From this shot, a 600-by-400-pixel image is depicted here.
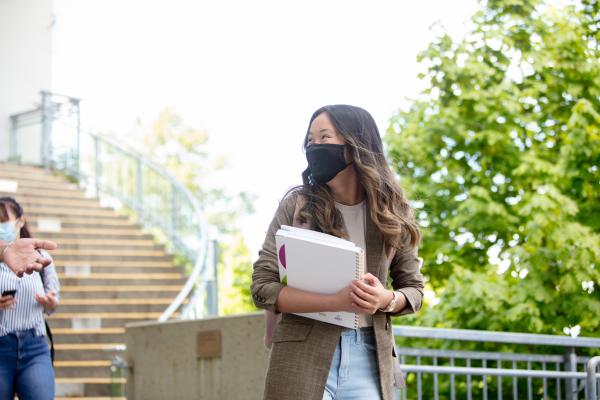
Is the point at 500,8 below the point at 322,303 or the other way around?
the other way around

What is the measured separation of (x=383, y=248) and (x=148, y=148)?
3760cm

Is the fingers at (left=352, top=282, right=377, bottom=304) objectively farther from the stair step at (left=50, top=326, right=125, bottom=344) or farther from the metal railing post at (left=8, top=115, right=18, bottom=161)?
the metal railing post at (left=8, top=115, right=18, bottom=161)

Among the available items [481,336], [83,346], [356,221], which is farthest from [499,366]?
[83,346]

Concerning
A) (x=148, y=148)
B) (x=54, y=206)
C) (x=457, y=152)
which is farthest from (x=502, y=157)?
(x=148, y=148)

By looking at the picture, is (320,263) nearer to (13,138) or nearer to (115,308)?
(115,308)

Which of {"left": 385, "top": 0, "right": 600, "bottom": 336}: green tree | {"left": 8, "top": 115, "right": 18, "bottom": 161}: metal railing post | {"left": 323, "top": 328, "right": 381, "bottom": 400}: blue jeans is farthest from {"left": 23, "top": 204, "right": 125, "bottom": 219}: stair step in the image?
{"left": 323, "top": 328, "right": 381, "bottom": 400}: blue jeans

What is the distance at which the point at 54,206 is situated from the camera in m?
15.1

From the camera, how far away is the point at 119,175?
16438 mm

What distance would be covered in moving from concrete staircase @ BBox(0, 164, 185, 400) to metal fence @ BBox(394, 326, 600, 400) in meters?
3.92

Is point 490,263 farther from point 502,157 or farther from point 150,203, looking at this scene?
point 150,203

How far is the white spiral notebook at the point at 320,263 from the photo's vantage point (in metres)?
2.60

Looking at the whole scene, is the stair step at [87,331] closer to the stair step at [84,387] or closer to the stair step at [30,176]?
the stair step at [84,387]

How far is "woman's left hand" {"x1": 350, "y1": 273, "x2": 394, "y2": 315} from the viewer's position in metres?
2.60

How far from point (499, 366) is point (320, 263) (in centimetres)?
334
